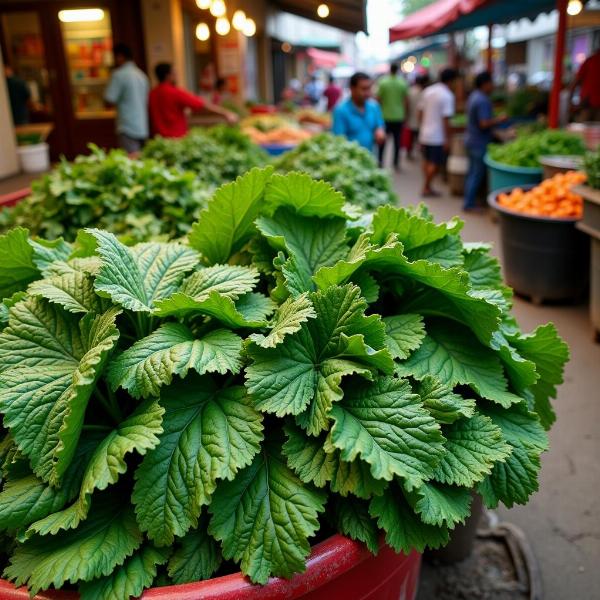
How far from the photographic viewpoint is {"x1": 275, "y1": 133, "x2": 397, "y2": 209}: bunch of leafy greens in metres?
4.13

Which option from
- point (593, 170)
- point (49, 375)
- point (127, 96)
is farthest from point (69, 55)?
point (49, 375)

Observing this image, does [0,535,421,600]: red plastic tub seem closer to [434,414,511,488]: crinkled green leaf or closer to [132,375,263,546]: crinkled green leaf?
[132,375,263,546]: crinkled green leaf

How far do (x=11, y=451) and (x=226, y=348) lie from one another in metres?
0.52

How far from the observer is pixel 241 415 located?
1.28m

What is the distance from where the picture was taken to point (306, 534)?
3.82ft

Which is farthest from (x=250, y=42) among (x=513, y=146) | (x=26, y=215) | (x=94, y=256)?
(x=94, y=256)

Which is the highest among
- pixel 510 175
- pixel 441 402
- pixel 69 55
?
pixel 69 55

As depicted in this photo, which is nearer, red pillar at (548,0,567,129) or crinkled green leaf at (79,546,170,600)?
crinkled green leaf at (79,546,170,600)

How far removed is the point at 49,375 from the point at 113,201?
6.30 ft

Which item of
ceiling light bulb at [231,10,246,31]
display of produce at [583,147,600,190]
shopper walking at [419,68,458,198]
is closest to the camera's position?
display of produce at [583,147,600,190]

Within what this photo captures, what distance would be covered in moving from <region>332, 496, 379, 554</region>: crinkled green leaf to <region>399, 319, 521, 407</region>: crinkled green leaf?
0.31 metres

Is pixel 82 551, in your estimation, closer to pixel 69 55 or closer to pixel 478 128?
pixel 478 128

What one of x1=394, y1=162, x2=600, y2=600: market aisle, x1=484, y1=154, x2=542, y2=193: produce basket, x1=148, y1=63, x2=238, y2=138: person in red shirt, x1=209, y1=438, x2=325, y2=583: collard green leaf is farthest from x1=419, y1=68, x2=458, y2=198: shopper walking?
x1=209, y1=438, x2=325, y2=583: collard green leaf

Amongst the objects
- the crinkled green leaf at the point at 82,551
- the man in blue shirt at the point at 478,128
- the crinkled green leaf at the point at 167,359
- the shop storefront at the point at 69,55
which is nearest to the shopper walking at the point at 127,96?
the shop storefront at the point at 69,55
